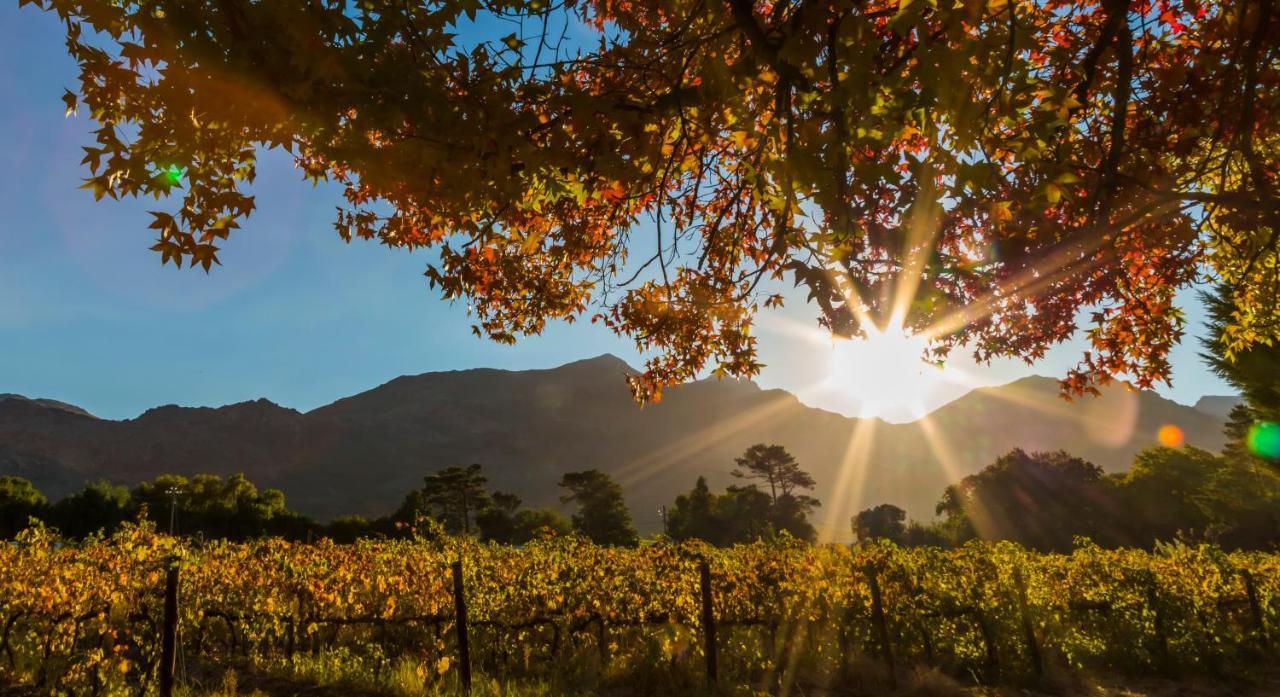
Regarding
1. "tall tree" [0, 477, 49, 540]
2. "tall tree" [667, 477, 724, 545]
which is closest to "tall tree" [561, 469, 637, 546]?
"tall tree" [667, 477, 724, 545]

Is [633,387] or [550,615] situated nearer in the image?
[633,387]

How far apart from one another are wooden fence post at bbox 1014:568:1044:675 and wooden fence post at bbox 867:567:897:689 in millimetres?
1771

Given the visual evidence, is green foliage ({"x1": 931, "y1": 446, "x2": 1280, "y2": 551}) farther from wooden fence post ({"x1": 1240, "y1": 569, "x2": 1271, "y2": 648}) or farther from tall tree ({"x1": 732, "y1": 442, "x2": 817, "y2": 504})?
tall tree ({"x1": 732, "y1": 442, "x2": 817, "y2": 504})

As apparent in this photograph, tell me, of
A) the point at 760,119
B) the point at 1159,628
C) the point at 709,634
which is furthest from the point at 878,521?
the point at 760,119

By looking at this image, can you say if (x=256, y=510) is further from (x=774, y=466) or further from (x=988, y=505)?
(x=988, y=505)

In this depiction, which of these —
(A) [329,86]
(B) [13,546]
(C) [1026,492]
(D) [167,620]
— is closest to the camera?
(A) [329,86]

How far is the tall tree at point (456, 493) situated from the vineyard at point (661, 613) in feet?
179

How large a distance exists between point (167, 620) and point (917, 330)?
22.8 feet

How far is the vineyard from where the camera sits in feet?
23.3

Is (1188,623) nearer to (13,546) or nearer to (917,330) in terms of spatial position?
(917,330)

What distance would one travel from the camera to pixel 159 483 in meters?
57.1

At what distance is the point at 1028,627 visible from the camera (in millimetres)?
8102

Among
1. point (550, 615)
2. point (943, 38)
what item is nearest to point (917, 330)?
point (943, 38)

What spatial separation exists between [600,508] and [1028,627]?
52.0m
